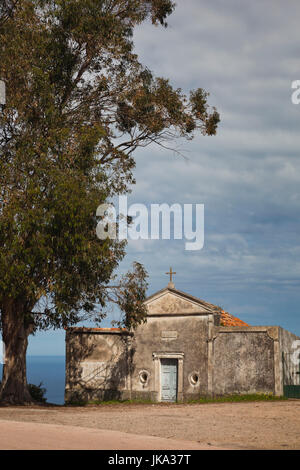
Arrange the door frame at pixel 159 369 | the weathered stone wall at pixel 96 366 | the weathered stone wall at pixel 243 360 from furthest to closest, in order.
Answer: the weathered stone wall at pixel 96 366
the door frame at pixel 159 369
the weathered stone wall at pixel 243 360

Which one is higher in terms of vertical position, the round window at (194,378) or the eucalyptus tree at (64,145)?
the eucalyptus tree at (64,145)

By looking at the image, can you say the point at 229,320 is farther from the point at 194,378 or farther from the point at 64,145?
the point at 64,145

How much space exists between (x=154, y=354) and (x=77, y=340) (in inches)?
149

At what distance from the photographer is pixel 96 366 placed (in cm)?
2736

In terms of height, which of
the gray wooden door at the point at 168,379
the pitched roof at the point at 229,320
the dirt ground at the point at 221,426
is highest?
the pitched roof at the point at 229,320

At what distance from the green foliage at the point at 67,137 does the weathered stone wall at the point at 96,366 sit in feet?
16.1

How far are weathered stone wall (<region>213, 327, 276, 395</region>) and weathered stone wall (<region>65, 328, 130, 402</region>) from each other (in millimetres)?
4387

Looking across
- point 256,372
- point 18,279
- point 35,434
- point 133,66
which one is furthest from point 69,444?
point 133,66

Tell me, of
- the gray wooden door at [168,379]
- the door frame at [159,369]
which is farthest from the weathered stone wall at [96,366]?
the gray wooden door at [168,379]

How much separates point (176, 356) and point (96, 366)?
12.8 feet

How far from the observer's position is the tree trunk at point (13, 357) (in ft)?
71.6

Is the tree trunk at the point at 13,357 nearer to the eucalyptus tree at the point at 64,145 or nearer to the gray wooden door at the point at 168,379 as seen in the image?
the eucalyptus tree at the point at 64,145

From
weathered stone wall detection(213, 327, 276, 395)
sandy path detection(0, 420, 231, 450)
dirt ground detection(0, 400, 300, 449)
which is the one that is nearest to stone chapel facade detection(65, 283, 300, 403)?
weathered stone wall detection(213, 327, 276, 395)

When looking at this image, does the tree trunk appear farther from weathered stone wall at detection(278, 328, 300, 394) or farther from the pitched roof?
weathered stone wall at detection(278, 328, 300, 394)
